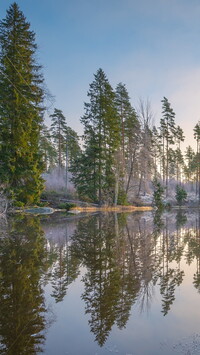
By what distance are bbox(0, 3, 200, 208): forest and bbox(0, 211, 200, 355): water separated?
4.41 metres

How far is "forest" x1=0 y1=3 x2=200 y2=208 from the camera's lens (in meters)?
14.8

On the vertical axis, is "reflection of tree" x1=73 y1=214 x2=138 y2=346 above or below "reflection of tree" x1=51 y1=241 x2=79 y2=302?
above

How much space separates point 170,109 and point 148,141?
17645 millimetres

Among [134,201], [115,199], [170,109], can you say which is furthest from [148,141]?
[170,109]

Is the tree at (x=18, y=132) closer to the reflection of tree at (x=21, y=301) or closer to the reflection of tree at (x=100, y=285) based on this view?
the reflection of tree at (x=100, y=285)

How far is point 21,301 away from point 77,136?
107ft

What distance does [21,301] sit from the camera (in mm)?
3701

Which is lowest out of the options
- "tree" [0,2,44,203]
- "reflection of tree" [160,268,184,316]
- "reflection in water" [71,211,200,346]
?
"reflection of tree" [160,268,184,316]

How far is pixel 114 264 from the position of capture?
5727mm

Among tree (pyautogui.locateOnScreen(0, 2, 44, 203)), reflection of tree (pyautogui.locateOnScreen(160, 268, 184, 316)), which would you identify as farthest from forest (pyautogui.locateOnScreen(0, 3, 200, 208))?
reflection of tree (pyautogui.locateOnScreen(160, 268, 184, 316))

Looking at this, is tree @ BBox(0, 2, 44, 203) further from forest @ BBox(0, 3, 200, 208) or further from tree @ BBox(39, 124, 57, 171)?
tree @ BBox(39, 124, 57, 171)

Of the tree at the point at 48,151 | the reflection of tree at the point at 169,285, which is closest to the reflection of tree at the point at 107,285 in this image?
the reflection of tree at the point at 169,285

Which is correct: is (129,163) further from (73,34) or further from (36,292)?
(36,292)

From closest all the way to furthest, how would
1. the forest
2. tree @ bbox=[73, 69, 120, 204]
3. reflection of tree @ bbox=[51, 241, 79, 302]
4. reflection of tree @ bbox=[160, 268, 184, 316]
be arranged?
reflection of tree @ bbox=[160, 268, 184, 316]
reflection of tree @ bbox=[51, 241, 79, 302]
the forest
tree @ bbox=[73, 69, 120, 204]
